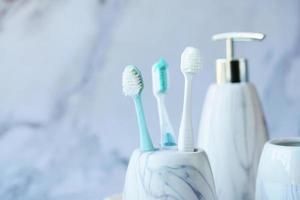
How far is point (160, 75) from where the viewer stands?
0.46 metres

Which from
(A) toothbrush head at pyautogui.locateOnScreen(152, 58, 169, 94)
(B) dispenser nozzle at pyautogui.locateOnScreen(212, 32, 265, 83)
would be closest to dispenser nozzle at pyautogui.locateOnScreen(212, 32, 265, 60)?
(B) dispenser nozzle at pyautogui.locateOnScreen(212, 32, 265, 83)

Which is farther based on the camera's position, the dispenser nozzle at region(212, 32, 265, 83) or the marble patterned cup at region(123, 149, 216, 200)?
the dispenser nozzle at region(212, 32, 265, 83)

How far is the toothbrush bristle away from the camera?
452mm

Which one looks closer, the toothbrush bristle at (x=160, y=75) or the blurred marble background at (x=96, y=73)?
the toothbrush bristle at (x=160, y=75)

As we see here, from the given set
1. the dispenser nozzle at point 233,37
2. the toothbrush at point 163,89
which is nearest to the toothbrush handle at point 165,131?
the toothbrush at point 163,89

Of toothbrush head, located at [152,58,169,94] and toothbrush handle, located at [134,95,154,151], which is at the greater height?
toothbrush head, located at [152,58,169,94]

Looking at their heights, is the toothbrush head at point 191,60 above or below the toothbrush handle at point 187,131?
above

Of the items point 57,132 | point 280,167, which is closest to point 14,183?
point 57,132

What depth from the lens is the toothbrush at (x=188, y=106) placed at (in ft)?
1.39

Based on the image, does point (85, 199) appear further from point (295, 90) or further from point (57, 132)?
point (295, 90)

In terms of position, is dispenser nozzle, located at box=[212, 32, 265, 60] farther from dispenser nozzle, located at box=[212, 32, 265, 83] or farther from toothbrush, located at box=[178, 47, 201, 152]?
toothbrush, located at box=[178, 47, 201, 152]

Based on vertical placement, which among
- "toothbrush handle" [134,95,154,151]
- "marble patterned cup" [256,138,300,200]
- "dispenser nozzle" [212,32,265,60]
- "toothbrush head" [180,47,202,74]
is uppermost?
"dispenser nozzle" [212,32,265,60]

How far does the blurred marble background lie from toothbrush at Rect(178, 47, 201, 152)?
0.70ft

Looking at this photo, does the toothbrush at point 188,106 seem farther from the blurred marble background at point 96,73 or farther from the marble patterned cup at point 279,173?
the blurred marble background at point 96,73
